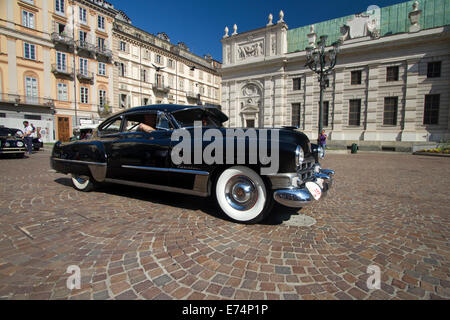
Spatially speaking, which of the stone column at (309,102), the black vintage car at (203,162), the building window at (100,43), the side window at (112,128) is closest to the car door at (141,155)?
the black vintage car at (203,162)

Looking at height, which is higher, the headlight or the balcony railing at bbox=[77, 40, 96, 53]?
the balcony railing at bbox=[77, 40, 96, 53]

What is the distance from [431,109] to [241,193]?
90.0 feet

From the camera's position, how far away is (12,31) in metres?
22.9

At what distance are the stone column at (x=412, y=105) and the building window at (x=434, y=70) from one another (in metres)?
0.98

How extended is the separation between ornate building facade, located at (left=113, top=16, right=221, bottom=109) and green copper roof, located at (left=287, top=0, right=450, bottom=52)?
12.3 metres

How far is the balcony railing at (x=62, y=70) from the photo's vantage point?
1009 inches

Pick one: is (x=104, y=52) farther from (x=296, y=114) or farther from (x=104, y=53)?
(x=296, y=114)

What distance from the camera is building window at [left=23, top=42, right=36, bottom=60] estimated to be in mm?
23984

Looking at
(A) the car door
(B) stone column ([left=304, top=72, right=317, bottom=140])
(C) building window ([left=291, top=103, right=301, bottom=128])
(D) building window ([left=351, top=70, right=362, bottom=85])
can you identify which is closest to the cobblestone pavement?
(A) the car door

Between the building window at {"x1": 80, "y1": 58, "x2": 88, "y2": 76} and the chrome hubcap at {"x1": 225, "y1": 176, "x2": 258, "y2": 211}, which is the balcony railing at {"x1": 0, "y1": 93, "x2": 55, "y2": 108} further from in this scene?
the chrome hubcap at {"x1": 225, "y1": 176, "x2": 258, "y2": 211}

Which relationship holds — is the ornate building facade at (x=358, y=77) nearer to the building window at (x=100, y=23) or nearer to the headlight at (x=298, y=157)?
the building window at (x=100, y=23)
